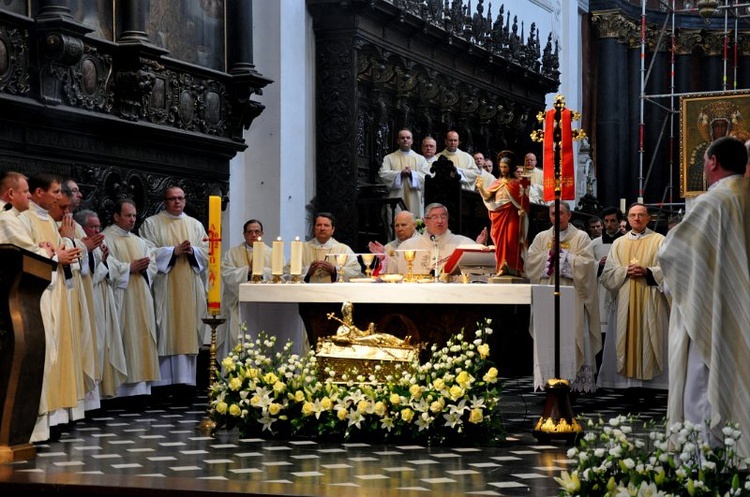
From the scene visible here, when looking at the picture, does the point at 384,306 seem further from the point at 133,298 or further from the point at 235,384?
the point at 133,298

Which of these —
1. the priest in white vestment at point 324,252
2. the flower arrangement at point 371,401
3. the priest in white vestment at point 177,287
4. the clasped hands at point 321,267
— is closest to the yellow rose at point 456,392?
the flower arrangement at point 371,401

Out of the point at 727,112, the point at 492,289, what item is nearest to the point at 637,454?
the point at 492,289

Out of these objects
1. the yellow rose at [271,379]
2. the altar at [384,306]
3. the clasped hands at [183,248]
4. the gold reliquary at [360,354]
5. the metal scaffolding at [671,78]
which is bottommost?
the yellow rose at [271,379]

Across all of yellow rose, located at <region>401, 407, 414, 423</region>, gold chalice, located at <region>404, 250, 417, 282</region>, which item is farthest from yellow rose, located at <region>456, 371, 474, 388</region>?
gold chalice, located at <region>404, 250, 417, 282</region>

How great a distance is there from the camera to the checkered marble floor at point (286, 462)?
6.61 m

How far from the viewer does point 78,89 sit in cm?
1116

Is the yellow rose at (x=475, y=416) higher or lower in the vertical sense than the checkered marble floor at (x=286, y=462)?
higher

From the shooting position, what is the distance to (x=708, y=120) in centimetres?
1953

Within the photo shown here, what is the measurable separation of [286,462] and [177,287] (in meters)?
4.66

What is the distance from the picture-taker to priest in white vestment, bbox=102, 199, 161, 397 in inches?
444

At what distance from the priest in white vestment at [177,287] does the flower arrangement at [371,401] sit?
2.84 metres

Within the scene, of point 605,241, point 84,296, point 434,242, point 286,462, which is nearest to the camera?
point 286,462

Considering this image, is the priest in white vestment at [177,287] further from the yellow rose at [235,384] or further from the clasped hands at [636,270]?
the clasped hands at [636,270]

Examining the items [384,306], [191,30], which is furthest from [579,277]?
[191,30]
